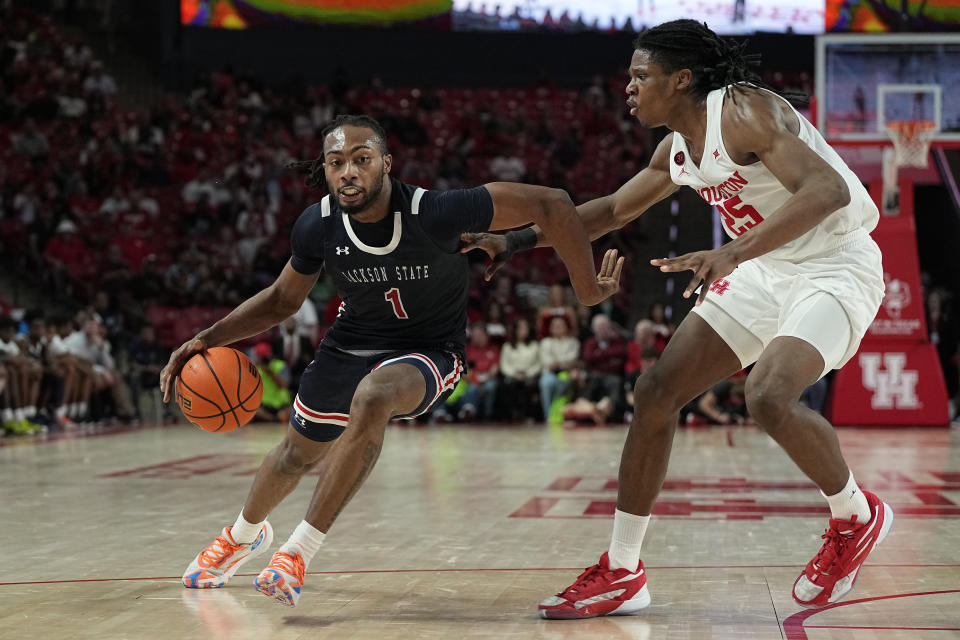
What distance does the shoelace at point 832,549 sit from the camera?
3.94 meters

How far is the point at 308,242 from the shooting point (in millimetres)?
4410

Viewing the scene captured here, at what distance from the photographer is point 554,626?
148 inches

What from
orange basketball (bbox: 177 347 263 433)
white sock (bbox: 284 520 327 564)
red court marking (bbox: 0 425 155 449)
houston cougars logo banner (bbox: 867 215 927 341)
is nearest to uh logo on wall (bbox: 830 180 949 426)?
houston cougars logo banner (bbox: 867 215 927 341)

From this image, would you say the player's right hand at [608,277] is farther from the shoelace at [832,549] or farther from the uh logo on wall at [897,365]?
the uh logo on wall at [897,365]

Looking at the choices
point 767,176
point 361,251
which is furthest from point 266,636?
point 767,176

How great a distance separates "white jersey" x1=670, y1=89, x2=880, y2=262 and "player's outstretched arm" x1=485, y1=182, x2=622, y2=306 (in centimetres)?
45

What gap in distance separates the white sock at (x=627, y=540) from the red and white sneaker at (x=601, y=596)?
0.10ft

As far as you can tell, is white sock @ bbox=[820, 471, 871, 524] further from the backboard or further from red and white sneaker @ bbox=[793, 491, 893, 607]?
the backboard

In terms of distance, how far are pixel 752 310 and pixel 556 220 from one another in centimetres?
80

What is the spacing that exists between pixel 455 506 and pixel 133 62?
1836 centimetres

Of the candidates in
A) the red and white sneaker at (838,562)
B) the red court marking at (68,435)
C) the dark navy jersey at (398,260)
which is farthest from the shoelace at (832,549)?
the red court marking at (68,435)

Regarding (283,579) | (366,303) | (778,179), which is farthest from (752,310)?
(283,579)

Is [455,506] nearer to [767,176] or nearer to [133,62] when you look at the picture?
[767,176]

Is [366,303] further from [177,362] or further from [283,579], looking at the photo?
[283,579]
